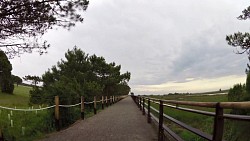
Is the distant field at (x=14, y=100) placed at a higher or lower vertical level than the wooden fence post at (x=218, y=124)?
lower

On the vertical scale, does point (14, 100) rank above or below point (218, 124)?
below

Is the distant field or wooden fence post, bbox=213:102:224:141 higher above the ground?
wooden fence post, bbox=213:102:224:141

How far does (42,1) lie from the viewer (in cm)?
974

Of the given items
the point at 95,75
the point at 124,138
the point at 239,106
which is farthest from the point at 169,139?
the point at 95,75

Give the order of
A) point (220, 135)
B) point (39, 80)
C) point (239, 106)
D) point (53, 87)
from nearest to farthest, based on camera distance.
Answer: point (239, 106) < point (220, 135) < point (53, 87) < point (39, 80)

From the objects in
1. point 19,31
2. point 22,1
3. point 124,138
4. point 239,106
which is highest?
point 22,1

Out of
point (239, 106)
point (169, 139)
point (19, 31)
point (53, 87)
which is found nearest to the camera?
point (239, 106)

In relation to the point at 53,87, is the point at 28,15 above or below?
above

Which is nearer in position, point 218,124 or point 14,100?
point 218,124

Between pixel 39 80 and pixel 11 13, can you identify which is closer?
pixel 11 13

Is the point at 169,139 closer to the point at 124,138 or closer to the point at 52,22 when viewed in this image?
the point at 124,138

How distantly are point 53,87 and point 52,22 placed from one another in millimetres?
5517

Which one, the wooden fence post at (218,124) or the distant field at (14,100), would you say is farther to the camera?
the distant field at (14,100)

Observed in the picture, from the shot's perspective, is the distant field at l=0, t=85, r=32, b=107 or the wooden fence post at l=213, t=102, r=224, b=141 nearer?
the wooden fence post at l=213, t=102, r=224, b=141
